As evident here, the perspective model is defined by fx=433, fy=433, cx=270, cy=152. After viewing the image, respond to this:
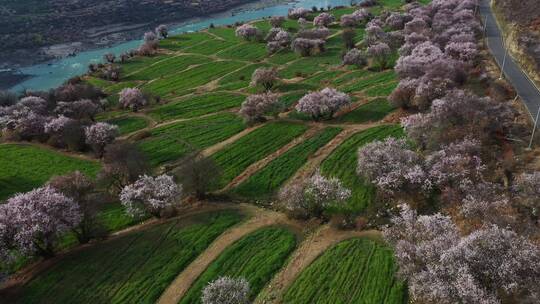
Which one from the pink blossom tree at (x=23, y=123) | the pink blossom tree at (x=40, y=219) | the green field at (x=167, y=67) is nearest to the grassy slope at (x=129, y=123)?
the pink blossom tree at (x=23, y=123)

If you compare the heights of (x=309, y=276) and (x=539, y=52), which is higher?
(x=539, y=52)

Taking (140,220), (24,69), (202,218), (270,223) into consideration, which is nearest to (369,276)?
(270,223)

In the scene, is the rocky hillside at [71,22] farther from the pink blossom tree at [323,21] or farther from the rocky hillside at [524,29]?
the rocky hillside at [524,29]

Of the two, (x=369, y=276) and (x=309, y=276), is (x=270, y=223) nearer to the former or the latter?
(x=309, y=276)

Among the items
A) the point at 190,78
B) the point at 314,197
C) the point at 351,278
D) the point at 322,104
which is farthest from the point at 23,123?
the point at 351,278

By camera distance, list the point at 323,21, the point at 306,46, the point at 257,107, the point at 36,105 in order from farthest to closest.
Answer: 1. the point at 323,21
2. the point at 306,46
3. the point at 36,105
4. the point at 257,107

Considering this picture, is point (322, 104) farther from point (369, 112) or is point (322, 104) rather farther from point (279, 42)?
point (279, 42)
